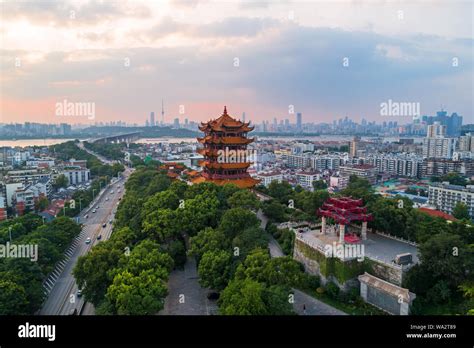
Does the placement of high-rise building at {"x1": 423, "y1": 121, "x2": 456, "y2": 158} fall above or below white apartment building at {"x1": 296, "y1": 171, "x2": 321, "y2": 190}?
above

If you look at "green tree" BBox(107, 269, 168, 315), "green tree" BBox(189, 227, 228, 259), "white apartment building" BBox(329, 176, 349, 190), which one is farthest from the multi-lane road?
"white apartment building" BBox(329, 176, 349, 190)

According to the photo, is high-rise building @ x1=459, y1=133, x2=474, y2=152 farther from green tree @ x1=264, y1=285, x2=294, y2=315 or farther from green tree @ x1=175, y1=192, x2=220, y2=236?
green tree @ x1=264, y1=285, x2=294, y2=315

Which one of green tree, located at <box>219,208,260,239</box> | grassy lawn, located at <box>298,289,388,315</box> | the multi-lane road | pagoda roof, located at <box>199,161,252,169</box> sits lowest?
the multi-lane road

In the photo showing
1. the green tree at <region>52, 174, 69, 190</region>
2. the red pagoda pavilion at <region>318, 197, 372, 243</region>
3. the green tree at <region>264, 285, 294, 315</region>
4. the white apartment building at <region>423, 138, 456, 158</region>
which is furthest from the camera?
the white apartment building at <region>423, 138, 456, 158</region>

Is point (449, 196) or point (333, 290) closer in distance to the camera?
point (333, 290)

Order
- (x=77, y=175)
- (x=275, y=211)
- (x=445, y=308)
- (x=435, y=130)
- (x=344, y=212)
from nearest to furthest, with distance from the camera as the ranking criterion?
(x=445, y=308) → (x=344, y=212) → (x=275, y=211) → (x=77, y=175) → (x=435, y=130)

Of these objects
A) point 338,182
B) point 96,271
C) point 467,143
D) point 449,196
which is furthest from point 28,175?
point 467,143

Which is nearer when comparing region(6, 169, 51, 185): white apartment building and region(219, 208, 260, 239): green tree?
region(219, 208, 260, 239): green tree

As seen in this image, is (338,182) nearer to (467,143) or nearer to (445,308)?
(445,308)
